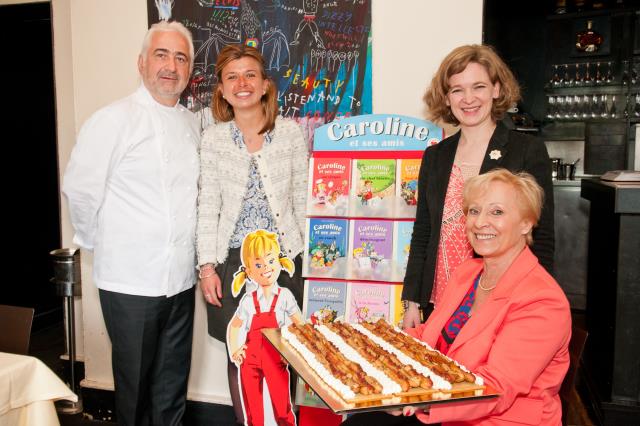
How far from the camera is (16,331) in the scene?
2111mm

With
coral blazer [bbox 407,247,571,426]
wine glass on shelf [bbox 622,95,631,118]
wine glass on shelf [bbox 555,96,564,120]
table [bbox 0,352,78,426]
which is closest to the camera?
coral blazer [bbox 407,247,571,426]

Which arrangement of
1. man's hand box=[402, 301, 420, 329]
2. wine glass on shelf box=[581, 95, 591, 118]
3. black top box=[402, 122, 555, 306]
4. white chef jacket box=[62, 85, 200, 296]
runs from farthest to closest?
wine glass on shelf box=[581, 95, 591, 118]
white chef jacket box=[62, 85, 200, 296]
man's hand box=[402, 301, 420, 329]
black top box=[402, 122, 555, 306]

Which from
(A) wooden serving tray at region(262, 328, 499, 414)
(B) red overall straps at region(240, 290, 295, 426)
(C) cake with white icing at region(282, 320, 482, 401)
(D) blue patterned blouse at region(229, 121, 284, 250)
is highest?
(D) blue patterned blouse at region(229, 121, 284, 250)

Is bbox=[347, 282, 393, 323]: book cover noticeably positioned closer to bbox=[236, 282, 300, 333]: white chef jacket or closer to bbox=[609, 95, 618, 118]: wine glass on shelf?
bbox=[236, 282, 300, 333]: white chef jacket

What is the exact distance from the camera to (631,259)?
3.02 meters

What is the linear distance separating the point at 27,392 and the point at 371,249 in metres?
1.46

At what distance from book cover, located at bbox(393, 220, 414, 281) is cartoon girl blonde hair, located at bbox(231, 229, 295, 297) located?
53 cm

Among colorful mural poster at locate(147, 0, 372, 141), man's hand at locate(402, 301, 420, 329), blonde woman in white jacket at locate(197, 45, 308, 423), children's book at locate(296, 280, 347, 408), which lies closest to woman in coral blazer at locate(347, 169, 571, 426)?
man's hand at locate(402, 301, 420, 329)

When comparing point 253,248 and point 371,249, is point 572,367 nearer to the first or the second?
point 371,249

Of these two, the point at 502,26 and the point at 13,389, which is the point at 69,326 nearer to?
the point at 13,389

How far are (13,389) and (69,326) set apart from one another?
6.57 feet

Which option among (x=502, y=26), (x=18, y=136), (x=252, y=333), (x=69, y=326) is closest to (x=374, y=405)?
(x=252, y=333)

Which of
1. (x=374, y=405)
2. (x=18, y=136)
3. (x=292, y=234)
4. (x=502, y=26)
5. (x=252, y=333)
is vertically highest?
(x=502, y=26)

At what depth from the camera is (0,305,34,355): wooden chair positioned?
2.10 m
